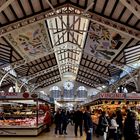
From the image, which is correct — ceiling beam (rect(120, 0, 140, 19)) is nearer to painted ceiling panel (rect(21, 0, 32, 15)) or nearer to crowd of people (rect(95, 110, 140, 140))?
crowd of people (rect(95, 110, 140, 140))

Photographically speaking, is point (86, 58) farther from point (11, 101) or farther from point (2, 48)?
point (11, 101)

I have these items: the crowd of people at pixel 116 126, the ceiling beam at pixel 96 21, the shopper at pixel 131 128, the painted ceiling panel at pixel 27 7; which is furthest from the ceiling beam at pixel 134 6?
the shopper at pixel 131 128

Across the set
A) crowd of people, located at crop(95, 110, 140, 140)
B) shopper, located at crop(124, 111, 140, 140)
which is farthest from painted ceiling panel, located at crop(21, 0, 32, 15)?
shopper, located at crop(124, 111, 140, 140)

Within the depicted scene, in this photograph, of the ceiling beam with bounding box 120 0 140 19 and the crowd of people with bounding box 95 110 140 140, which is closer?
the crowd of people with bounding box 95 110 140 140

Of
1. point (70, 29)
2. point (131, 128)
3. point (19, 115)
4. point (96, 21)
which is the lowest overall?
point (131, 128)

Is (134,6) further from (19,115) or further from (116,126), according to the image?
(19,115)

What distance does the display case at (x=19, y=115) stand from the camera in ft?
59.8

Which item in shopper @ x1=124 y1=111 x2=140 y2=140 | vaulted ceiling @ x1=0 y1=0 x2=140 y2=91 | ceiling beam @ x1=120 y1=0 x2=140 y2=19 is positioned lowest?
shopper @ x1=124 y1=111 x2=140 y2=140

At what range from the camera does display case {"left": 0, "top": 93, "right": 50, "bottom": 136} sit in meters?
18.2

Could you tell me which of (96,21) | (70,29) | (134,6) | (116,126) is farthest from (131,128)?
(70,29)

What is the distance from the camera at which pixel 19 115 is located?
2133 centimetres

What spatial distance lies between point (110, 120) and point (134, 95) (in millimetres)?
6739

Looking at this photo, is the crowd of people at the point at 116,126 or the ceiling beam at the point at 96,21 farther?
the ceiling beam at the point at 96,21

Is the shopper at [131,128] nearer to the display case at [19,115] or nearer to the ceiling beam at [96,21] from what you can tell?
the display case at [19,115]
